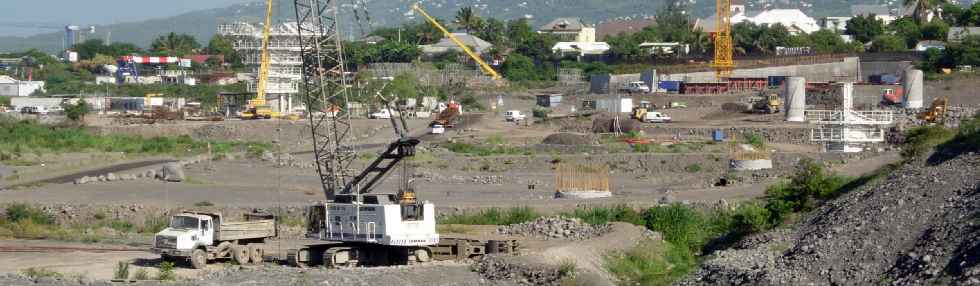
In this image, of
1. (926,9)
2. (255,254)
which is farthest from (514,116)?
(926,9)

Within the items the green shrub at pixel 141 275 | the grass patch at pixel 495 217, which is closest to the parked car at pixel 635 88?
the grass patch at pixel 495 217

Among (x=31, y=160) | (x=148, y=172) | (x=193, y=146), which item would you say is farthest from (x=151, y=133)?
(x=148, y=172)

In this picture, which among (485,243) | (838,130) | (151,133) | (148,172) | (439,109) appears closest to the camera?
(485,243)

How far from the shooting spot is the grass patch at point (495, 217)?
136ft

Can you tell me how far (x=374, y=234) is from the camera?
32188 mm

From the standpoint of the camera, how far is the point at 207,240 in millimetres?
32375

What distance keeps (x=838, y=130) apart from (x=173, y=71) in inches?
4036

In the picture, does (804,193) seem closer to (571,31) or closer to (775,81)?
(775,81)

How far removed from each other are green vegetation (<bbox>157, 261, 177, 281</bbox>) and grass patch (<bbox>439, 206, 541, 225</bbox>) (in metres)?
11.6

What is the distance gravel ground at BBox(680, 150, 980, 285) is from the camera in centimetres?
2416

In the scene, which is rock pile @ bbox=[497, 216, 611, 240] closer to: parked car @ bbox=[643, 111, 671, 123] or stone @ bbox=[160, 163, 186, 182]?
stone @ bbox=[160, 163, 186, 182]

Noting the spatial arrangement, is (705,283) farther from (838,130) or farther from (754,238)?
(838,130)

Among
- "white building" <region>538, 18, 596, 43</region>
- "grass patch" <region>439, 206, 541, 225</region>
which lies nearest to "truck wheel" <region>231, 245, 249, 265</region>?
"grass patch" <region>439, 206, 541, 225</region>

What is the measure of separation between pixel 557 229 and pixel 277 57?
68.5m
